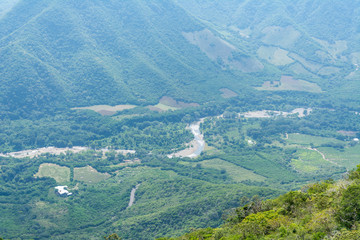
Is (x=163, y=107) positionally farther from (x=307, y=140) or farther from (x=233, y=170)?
(x=307, y=140)

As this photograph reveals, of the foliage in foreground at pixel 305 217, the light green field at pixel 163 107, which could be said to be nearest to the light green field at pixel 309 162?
the light green field at pixel 163 107

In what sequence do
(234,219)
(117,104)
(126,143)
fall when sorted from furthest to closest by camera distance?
(117,104) < (126,143) < (234,219)

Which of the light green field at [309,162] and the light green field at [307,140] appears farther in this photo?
the light green field at [307,140]

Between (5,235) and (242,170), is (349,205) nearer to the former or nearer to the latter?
(5,235)

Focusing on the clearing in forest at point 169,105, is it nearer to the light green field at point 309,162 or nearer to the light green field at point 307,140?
the light green field at point 307,140

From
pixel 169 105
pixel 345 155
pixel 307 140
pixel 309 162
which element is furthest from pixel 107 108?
pixel 345 155

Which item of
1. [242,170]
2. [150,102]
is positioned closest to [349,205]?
[242,170]
